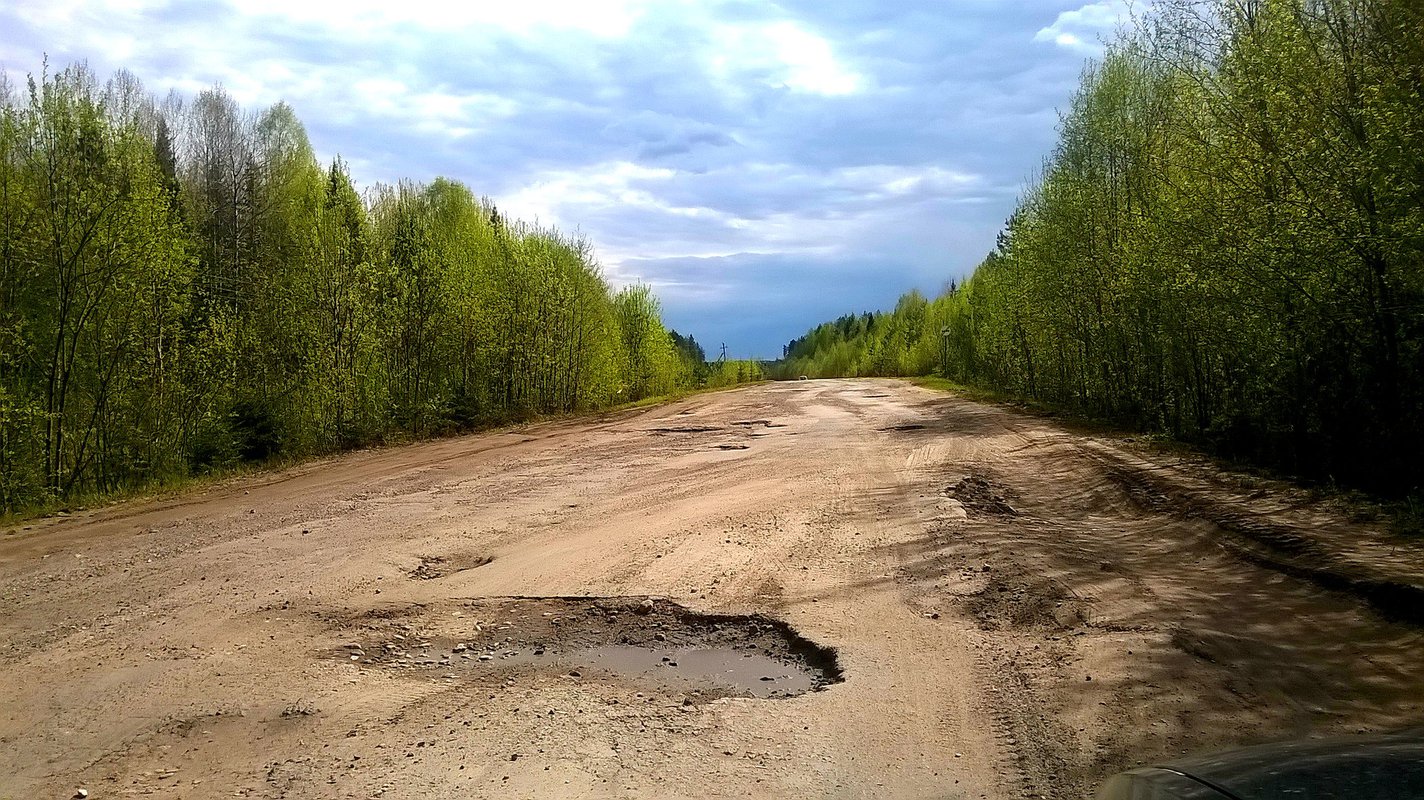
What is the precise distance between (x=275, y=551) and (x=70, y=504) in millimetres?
5336

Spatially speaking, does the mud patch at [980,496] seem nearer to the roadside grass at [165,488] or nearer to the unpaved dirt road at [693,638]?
the unpaved dirt road at [693,638]

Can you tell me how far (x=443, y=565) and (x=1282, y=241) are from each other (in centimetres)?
895

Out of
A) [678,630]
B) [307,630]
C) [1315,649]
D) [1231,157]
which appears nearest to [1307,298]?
[1231,157]

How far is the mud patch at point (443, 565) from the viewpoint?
6.45 metres

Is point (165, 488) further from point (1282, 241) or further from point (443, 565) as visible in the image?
point (1282, 241)

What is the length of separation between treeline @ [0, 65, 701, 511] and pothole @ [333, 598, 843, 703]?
29.9ft

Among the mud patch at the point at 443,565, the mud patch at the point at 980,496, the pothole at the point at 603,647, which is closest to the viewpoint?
A: the pothole at the point at 603,647

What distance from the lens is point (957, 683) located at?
418cm

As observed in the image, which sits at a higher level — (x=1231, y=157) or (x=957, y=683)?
(x=1231, y=157)

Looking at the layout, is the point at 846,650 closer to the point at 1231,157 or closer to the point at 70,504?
the point at 1231,157

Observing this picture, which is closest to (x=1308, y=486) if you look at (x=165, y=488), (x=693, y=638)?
(x=693, y=638)

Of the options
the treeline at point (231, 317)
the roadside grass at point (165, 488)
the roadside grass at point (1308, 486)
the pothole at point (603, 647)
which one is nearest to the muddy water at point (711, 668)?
the pothole at point (603, 647)

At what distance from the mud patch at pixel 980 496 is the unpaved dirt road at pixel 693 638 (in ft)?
0.20

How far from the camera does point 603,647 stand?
4914 millimetres
